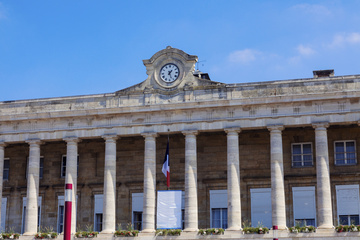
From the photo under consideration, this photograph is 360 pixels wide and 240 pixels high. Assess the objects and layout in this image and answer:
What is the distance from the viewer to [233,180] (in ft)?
126

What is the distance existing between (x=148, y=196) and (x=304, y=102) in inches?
447

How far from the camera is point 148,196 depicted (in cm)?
3941

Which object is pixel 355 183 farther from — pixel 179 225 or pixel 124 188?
pixel 124 188

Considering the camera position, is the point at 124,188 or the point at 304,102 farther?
the point at 124,188

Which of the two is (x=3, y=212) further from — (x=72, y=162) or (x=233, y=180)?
(x=233, y=180)

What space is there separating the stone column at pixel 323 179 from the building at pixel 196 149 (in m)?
0.06

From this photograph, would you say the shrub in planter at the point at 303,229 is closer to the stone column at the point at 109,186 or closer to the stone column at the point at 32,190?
the stone column at the point at 109,186

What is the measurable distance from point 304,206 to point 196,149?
8.08m

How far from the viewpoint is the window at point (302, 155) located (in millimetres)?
41062

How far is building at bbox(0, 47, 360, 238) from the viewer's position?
38.1 m

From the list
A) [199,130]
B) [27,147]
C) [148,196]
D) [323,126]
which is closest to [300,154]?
[323,126]

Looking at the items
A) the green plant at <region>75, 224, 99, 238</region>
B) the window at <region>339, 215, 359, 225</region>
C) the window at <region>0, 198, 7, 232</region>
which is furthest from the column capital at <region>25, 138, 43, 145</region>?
the window at <region>339, 215, 359, 225</region>

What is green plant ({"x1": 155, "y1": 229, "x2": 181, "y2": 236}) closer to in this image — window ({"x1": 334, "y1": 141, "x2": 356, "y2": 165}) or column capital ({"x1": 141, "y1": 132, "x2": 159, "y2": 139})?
column capital ({"x1": 141, "y1": 132, "x2": 159, "y2": 139})

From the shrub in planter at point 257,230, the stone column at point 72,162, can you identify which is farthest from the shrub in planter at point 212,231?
the stone column at point 72,162
